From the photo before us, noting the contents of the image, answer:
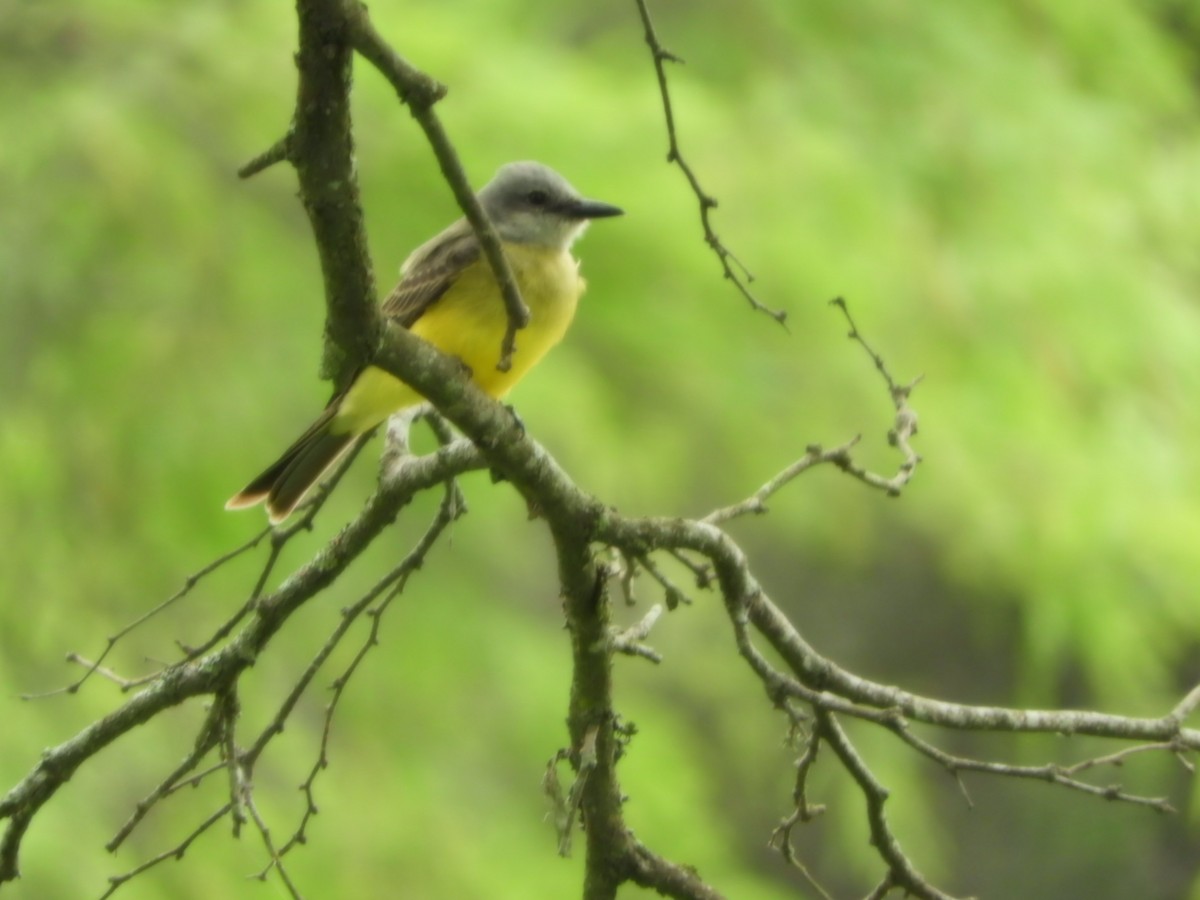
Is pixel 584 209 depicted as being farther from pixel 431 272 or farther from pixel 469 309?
pixel 469 309

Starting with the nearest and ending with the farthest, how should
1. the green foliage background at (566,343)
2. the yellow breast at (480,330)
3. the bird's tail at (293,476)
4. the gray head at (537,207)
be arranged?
the yellow breast at (480,330), the bird's tail at (293,476), the gray head at (537,207), the green foliage background at (566,343)

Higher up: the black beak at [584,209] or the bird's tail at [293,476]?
the black beak at [584,209]

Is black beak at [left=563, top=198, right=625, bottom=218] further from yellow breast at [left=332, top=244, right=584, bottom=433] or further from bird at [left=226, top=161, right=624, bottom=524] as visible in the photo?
yellow breast at [left=332, top=244, right=584, bottom=433]

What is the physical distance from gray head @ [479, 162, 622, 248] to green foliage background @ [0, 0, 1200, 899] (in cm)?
77

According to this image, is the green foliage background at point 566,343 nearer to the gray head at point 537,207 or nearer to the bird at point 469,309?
the gray head at point 537,207

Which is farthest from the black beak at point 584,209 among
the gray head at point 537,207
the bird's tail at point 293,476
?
the bird's tail at point 293,476

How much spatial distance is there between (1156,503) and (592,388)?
1.92 metres

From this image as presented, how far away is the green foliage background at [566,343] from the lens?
4.88 metres

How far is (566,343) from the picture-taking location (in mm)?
5859

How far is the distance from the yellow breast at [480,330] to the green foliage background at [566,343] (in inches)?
46.6

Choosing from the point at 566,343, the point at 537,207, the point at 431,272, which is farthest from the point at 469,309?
the point at 566,343

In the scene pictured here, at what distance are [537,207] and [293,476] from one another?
0.91m

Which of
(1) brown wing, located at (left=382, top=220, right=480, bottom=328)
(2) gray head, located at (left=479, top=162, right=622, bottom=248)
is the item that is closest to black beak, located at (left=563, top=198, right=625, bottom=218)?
(2) gray head, located at (left=479, top=162, right=622, bottom=248)

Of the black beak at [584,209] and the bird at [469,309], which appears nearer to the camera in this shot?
the bird at [469,309]
